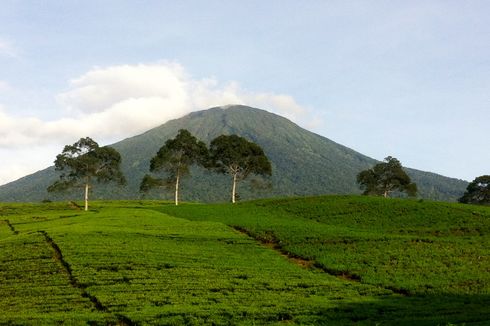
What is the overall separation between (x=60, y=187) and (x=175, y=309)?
78.9 m

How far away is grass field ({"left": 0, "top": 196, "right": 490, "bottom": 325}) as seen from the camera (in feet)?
80.6

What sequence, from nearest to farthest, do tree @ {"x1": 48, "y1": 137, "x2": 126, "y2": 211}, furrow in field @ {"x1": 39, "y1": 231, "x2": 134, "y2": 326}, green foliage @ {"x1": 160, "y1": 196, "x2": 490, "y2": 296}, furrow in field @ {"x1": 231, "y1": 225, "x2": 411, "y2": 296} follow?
furrow in field @ {"x1": 39, "y1": 231, "x2": 134, "y2": 326}
furrow in field @ {"x1": 231, "y1": 225, "x2": 411, "y2": 296}
green foliage @ {"x1": 160, "y1": 196, "x2": 490, "y2": 296}
tree @ {"x1": 48, "y1": 137, "x2": 126, "y2": 211}

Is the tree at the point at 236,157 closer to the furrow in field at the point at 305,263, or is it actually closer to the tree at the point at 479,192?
the furrow in field at the point at 305,263

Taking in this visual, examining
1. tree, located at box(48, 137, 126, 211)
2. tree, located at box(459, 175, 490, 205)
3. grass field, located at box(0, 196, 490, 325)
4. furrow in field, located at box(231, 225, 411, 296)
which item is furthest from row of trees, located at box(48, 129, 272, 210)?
tree, located at box(459, 175, 490, 205)

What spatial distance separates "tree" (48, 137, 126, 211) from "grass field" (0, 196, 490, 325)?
3544 centimetres

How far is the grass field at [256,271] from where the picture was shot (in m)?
24.6

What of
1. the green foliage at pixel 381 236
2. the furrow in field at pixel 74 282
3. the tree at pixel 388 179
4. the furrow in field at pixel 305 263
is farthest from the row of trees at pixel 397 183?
the furrow in field at pixel 74 282

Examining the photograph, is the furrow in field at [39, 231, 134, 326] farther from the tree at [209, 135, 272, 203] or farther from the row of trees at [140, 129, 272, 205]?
the tree at [209, 135, 272, 203]

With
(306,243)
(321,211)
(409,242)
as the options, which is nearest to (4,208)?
(321,211)

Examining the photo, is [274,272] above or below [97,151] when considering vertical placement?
below

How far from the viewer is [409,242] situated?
45.9 metres

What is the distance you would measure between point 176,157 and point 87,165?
18.6m

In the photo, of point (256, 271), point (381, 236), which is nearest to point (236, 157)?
point (381, 236)

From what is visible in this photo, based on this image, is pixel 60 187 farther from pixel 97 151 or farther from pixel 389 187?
pixel 389 187
